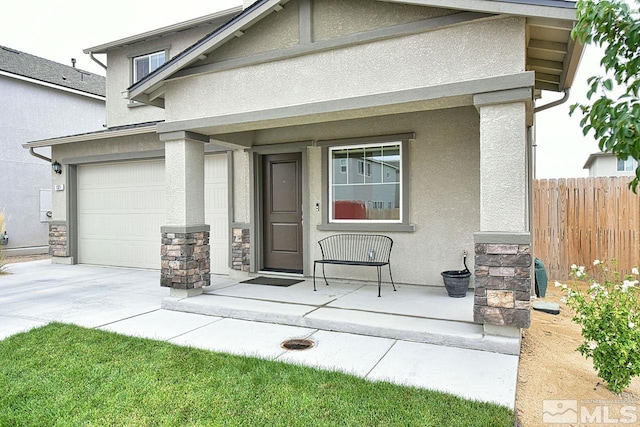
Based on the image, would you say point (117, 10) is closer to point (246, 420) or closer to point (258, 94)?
point (258, 94)

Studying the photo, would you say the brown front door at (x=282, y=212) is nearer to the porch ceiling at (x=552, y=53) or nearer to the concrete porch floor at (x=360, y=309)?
the concrete porch floor at (x=360, y=309)

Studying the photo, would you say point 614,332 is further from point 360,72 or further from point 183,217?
point 183,217

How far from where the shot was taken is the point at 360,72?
4.91 meters

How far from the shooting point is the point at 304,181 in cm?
734

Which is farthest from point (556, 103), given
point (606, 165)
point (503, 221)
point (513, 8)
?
point (606, 165)

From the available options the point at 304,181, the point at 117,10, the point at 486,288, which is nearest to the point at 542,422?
the point at 486,288

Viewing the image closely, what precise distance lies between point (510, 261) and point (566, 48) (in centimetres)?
262

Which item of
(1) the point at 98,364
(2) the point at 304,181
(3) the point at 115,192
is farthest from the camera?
(3) the point at 115,192

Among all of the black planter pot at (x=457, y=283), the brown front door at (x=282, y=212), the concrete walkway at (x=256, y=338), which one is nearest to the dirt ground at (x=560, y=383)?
the concrete walkway at (x=256, y=338)

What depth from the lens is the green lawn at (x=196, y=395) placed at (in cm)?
290

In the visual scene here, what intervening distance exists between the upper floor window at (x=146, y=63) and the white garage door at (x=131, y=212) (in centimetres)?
241

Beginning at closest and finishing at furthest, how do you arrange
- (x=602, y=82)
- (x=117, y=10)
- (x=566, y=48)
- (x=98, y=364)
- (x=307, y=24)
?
(x=602, y=82) < (x=98, y=364) < (x=566, y=48) < (x=307, y=24) < (x=117, y=10)

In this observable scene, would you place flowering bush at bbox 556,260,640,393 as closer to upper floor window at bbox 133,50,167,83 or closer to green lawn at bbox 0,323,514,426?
green lawn at bbox 0,323,514,426

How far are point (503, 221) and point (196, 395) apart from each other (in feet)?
10.6
